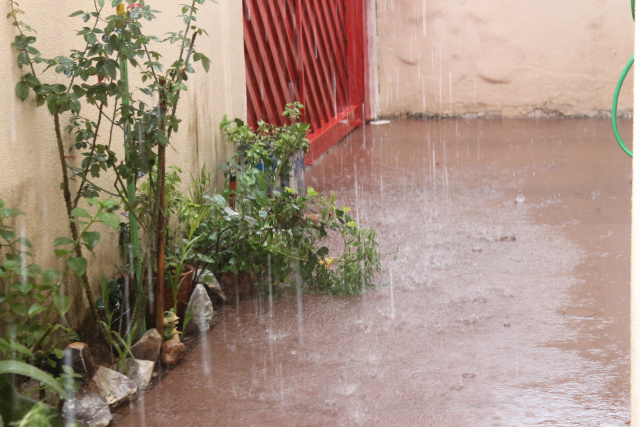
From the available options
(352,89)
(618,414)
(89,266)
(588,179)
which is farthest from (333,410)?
(352,89)

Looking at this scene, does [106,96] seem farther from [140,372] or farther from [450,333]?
[450,333]

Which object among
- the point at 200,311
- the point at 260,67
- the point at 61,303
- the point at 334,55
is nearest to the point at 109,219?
the point at 61,303

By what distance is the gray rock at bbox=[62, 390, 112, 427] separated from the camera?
7.36 ft

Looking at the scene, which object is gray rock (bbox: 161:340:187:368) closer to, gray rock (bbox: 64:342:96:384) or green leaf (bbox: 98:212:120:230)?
gray rock (bbox: 64:342:96:384)

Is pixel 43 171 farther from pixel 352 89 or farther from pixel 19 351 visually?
pixel 352 89

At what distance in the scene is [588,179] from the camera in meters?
5.41

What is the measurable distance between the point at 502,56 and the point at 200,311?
6344 mm

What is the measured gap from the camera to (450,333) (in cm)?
290

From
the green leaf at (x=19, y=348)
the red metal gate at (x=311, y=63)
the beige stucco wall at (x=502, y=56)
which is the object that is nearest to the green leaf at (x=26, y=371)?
the green leaf at (x=19, y=348)

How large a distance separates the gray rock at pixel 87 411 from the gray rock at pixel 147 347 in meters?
0.37

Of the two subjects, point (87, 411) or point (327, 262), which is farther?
point (327, 262)

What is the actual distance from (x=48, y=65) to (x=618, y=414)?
214 centimetres

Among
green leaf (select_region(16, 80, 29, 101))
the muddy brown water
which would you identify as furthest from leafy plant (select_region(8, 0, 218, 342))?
the muddy brown water

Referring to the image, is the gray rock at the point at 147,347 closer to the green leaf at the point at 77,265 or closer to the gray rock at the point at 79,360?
the gray rock at the point at 79,360
